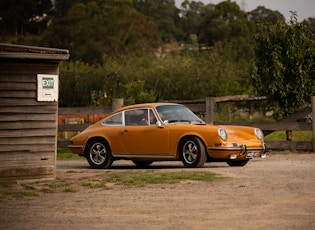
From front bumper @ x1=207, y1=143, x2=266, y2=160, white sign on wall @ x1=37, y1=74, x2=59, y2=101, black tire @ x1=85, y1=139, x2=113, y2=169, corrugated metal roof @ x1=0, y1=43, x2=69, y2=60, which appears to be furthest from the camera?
black tire @ x1=85, y1=139, x2=113, y2=169

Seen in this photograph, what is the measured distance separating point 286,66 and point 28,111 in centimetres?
1118

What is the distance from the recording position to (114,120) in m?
18.6

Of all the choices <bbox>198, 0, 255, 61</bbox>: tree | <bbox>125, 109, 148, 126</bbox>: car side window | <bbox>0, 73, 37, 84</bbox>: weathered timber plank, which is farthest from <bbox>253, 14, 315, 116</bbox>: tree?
<bbox>198, 0, 255, 61</bbox>: tree

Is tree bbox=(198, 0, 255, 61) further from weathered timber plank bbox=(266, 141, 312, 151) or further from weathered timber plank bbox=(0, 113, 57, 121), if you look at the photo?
weathered timber plank bbox=(0, 113, 57, 121)

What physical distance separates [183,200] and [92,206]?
4.35 ft

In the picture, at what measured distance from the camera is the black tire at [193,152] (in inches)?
671

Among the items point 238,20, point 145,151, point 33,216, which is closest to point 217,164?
point 145,151

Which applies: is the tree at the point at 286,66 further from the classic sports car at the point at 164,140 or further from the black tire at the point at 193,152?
the black tire at the point at 193,152

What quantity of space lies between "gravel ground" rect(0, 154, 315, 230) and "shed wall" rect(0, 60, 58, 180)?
2.10 ft

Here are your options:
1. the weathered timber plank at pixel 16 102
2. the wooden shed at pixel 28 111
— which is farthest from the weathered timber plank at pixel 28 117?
the weathered timber plank at pixel 16 102

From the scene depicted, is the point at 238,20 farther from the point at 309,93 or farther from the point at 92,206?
the point at 92,206

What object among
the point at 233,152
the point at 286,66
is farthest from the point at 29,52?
the point at 286,66

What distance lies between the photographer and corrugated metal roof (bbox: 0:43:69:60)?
14758 mm

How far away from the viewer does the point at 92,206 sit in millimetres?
11609
